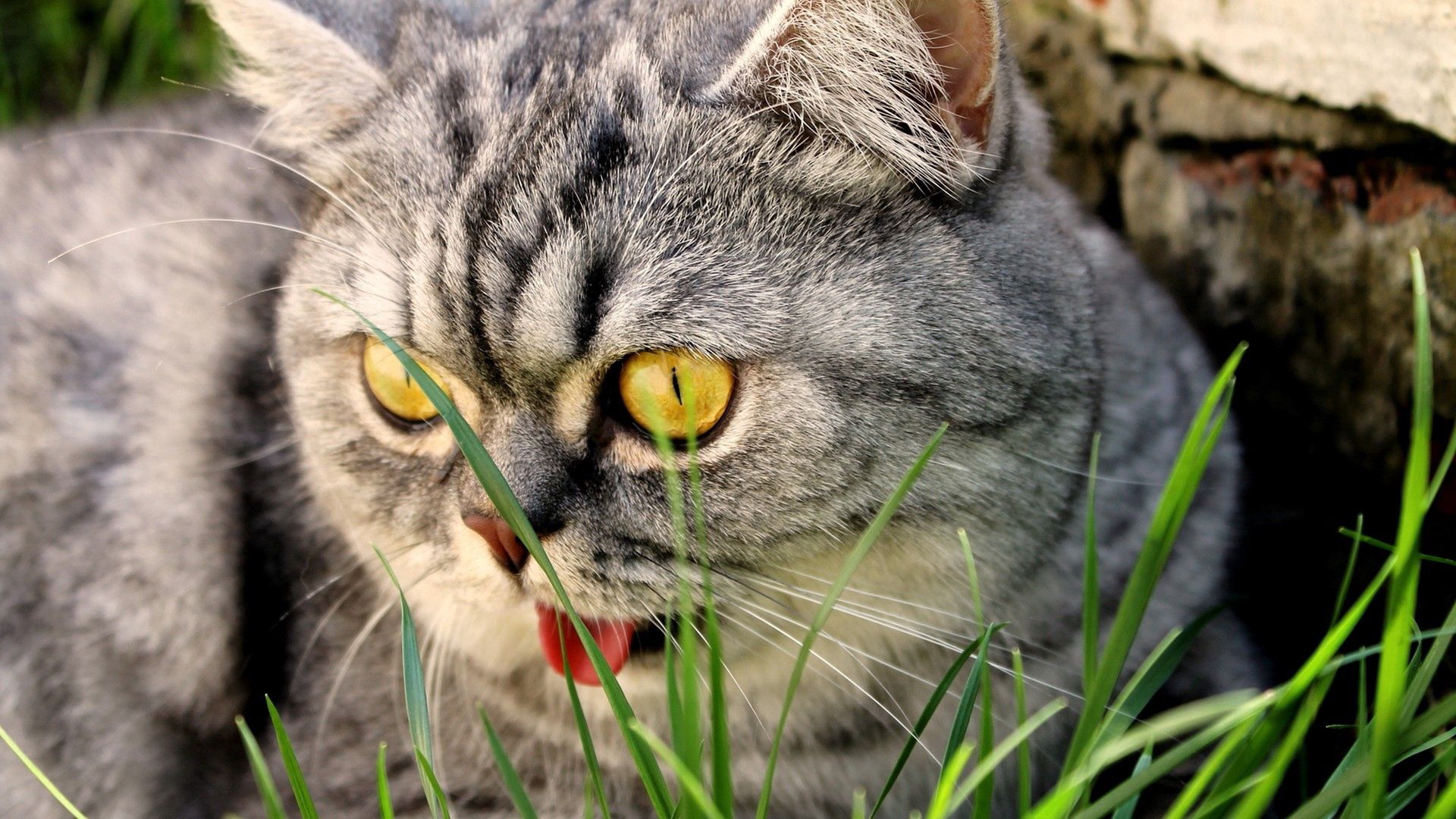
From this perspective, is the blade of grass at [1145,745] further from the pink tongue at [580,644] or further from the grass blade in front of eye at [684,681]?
the pink tongue at [580,644]

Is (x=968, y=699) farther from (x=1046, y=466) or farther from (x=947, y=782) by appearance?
(x=1046, y=466)

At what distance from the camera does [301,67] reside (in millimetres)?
1597

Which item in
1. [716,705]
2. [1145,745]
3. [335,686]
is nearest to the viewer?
[716,705]

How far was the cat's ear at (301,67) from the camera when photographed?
5.07 ft

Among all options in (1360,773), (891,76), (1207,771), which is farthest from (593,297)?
(1360,773)

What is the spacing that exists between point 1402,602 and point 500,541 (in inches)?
34.9

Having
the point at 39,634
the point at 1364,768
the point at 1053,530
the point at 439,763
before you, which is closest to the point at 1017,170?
the point at 1053,530

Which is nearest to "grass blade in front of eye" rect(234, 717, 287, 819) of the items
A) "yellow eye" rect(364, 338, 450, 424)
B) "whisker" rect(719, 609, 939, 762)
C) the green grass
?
the green grass

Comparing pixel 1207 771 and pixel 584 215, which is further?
pixel 584 215

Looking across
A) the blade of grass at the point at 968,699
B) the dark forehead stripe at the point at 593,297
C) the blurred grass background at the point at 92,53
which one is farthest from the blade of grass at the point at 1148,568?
the blurred grass background at the point at 92,53

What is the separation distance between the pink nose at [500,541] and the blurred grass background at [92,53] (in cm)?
231

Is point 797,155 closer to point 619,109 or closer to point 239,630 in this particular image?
point 619,109

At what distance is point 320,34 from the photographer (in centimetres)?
155

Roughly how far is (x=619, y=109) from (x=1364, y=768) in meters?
0.98
